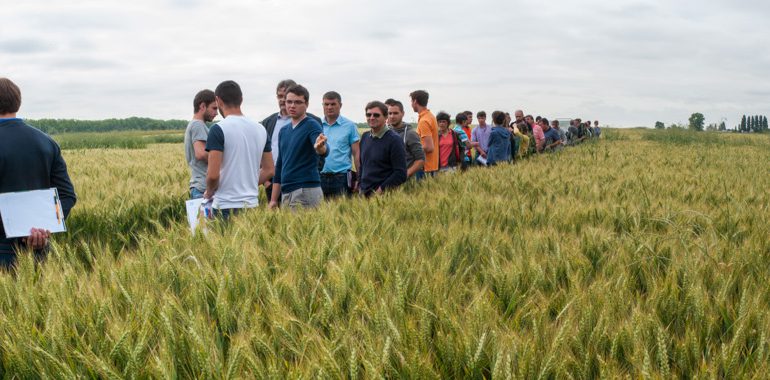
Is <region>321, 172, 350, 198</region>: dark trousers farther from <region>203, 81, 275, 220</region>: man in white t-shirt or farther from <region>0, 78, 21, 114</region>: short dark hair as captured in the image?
<region>0, 78, 21, 114</region>: short dark hair

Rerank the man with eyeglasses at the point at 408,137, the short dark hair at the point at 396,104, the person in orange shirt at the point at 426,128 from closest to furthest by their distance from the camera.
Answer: the man with eyeglasses at the point at 408,137 → the short dark hair at the point at 396,104 → the person in orange shirt at the point at 426,128

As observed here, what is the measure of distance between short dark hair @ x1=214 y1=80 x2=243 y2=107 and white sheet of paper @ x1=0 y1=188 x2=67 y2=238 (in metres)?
1.46

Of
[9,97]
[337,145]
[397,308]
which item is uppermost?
[9,97]

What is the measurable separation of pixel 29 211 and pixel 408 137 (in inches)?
174

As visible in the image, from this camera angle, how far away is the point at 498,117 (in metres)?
11.7

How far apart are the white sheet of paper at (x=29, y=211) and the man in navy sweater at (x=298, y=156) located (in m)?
1.99

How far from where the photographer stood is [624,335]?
6.12 feet

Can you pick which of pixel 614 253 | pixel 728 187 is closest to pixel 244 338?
pixel 614 253

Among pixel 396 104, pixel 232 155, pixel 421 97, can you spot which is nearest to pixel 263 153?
pixel 232 155

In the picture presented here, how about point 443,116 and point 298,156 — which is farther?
point 443,116

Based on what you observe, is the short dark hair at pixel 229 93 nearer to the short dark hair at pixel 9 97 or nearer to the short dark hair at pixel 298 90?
the short dark hair at pixel 298 90

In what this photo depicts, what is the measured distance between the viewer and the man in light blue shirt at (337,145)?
255 inches

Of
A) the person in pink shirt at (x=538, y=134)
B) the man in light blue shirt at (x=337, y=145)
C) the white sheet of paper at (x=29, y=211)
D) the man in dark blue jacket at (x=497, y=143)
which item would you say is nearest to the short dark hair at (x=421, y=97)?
the man in light blue shirt at (x=337, y=145)

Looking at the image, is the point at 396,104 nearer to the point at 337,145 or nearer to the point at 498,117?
the point at 337,145
